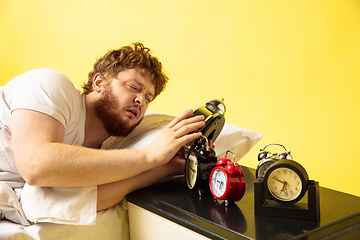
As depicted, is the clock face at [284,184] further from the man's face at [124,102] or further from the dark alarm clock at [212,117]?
the man's face at [124,102]

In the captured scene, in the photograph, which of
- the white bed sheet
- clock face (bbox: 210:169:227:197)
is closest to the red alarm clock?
clock face (bbox: 210:169:227:197)

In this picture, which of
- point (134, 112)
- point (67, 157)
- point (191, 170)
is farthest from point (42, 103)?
point (191, 170)

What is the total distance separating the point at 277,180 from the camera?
0.92 m

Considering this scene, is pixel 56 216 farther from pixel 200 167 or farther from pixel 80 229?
pixel 200 167

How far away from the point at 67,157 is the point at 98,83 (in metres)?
0.73

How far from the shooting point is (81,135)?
1544 millimetres

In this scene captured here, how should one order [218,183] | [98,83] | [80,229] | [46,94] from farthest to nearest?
[98,83] < [46,94] < [80,229] < [218,183]

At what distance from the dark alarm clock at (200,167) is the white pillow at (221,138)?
13.2 inches

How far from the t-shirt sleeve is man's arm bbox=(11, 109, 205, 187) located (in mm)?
28

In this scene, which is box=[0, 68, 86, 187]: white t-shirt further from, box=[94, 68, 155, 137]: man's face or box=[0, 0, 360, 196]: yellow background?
box=[0, 0, 360, 196]: yellow background

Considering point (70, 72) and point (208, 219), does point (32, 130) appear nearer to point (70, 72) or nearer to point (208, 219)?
point (208, 219)

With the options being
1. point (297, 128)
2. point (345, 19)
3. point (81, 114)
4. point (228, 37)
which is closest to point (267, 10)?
point (228, 37)

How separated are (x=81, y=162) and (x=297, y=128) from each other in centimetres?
192

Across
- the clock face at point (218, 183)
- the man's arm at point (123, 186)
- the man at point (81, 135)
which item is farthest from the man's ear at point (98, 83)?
the clock face at point (218, 183)
